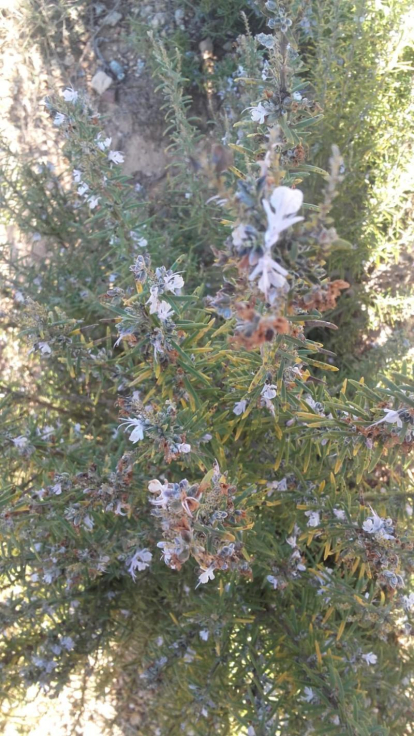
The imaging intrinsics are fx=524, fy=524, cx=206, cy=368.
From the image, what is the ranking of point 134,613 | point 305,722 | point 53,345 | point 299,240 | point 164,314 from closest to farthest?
point 299,240 → point 164,314 → point 53,345 → point 305,722 → point 134,613

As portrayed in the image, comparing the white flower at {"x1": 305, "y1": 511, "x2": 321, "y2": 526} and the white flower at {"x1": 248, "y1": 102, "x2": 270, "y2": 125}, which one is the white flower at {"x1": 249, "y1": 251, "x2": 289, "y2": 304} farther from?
the white flower at {"x1": 305, "y1": 511, "x2": 321, "y2": 526}

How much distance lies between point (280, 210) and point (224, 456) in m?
1.25

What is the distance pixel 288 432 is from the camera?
1.94 m

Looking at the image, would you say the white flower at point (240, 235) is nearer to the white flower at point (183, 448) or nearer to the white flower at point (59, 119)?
the white flower at point (183, 448)

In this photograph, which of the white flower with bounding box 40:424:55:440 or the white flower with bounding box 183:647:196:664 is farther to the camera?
the white flower with bounding box 183:647:196:664

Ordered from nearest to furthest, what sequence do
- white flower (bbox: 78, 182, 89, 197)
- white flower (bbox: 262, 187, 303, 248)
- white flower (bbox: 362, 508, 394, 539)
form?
white flower (bbox: 262, 187, 303, 248)
white flower (bbox: 362, 508, 394, 539)
white flower (bbox: 78, 182, 89, 197)

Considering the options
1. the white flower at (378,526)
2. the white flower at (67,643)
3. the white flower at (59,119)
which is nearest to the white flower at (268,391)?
the white flower at (378,526)

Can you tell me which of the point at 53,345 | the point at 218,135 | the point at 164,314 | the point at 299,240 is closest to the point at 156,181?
the point at 218,135

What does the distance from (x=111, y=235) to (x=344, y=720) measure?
2177 mm

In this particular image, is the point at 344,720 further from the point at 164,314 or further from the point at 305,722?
the point at 164,314

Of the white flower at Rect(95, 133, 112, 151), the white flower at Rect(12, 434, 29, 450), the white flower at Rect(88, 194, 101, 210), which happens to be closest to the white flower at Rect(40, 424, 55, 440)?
the white flower at Rect(12, 434, 29, 450)

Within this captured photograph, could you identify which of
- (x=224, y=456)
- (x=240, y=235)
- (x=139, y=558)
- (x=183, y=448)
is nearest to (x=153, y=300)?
(x=183, y=448)

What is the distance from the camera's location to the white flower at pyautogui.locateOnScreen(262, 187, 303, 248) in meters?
0.86

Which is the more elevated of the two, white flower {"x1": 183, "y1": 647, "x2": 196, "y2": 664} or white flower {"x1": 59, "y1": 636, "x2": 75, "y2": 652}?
white flower {"x1": 59, "y1": 636, "x2": 75, "y2": 652}
